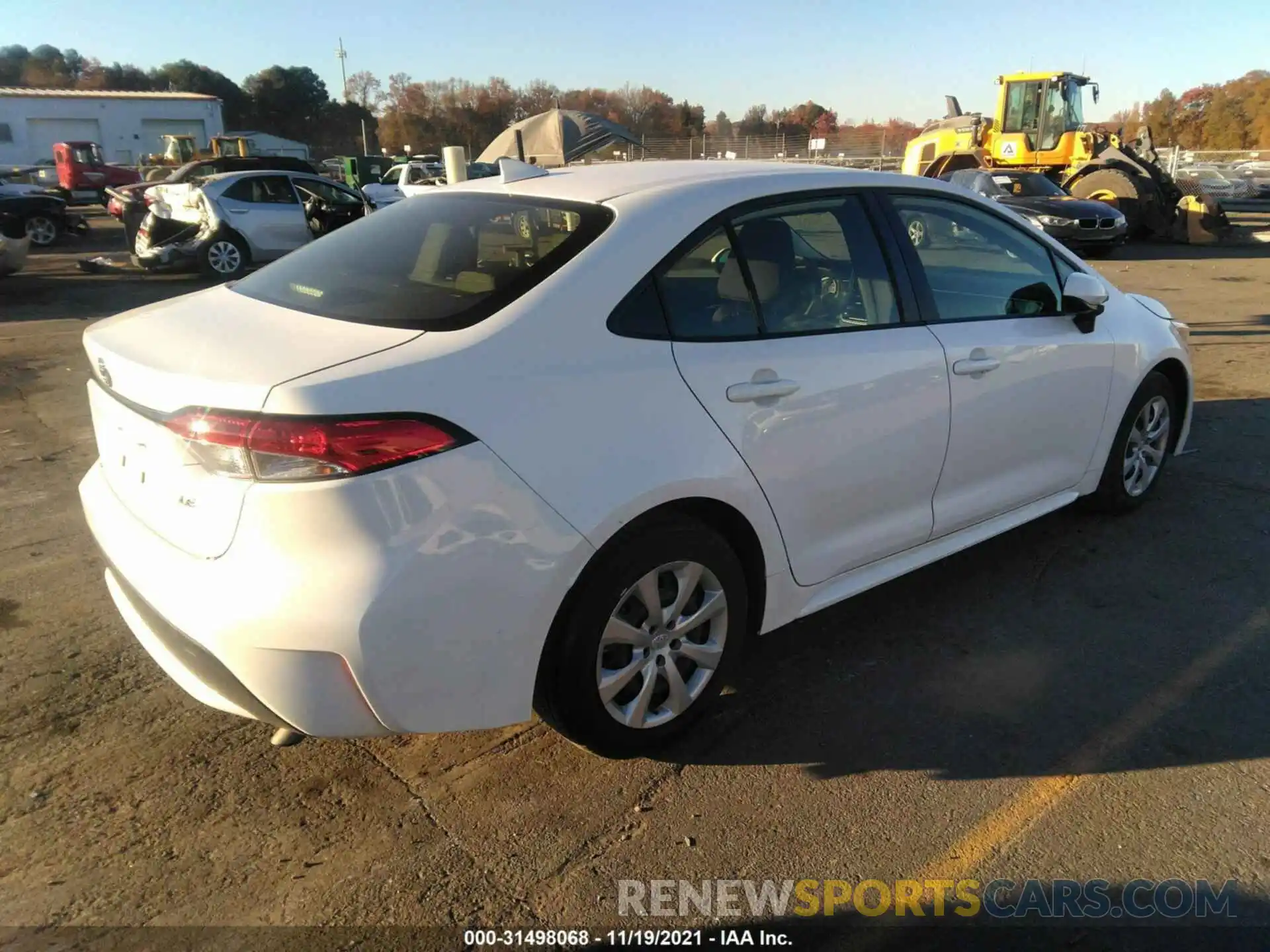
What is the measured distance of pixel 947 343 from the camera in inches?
135

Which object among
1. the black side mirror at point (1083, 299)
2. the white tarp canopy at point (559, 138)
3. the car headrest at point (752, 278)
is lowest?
the black side mirror at point (1083, 299)

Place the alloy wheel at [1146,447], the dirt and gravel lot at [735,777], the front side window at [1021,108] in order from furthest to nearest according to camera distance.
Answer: the front side window at [1021,108] → the alloy wheel at [1146,447] → the dirt and gravel lot at [735,777]

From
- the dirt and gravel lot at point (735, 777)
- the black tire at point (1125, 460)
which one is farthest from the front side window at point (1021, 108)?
the dirt and gravel lot at point (735, 777)

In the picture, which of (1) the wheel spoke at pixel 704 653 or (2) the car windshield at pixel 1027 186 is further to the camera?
Result: (2) the car windshield at pixel 1027 186

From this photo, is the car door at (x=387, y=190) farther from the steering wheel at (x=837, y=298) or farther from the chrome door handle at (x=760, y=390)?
the chrome door handle at (x=760, y=390)

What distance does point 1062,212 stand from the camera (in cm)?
1666

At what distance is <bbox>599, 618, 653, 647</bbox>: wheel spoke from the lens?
260cm

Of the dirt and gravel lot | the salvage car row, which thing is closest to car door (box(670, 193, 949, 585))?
the dirt and gravel lot

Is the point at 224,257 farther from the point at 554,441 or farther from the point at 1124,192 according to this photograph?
the point at 1124,192

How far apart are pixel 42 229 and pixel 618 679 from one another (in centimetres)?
2109

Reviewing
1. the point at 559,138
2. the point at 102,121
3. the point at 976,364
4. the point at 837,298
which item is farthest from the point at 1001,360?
the point at 102,121

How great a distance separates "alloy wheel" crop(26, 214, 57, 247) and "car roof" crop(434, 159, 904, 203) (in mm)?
19566

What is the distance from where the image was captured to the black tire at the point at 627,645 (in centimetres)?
251

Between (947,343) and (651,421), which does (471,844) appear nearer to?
(651,421)
